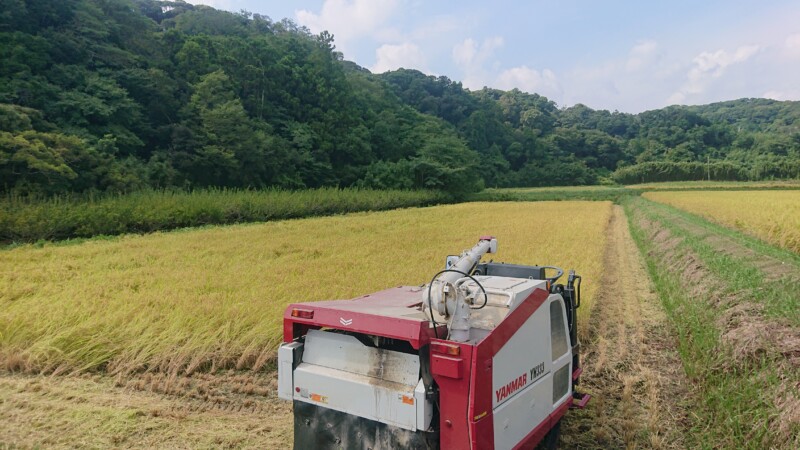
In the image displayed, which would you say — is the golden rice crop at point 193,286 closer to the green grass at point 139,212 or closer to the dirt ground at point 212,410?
the dirt ground at point 212,410

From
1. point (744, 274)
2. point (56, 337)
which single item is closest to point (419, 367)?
point (56, 337)

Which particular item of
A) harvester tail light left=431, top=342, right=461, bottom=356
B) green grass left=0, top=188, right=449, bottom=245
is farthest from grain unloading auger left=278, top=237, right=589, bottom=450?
green grass left=0, top=188, right=449, bottom=245

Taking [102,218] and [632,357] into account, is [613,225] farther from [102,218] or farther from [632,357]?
[102,218]

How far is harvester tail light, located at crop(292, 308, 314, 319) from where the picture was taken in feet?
9.64

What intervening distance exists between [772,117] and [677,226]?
119 m

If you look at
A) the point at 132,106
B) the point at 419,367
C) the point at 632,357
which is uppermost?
the point at 132,106

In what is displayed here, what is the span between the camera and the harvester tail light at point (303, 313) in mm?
2939

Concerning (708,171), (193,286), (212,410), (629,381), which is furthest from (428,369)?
(708,171)

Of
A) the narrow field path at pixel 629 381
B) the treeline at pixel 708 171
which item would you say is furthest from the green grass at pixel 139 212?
the treeline at pixel 708 171

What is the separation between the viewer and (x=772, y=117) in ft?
344

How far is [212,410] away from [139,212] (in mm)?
16254

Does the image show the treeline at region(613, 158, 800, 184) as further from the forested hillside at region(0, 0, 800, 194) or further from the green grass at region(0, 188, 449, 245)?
the green grass at region(0, 188, 449, 245)

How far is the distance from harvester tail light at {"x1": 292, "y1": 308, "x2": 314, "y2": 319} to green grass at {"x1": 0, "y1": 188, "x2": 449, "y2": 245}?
15057 millimetres

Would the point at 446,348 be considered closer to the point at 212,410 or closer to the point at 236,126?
the point at 212,410
